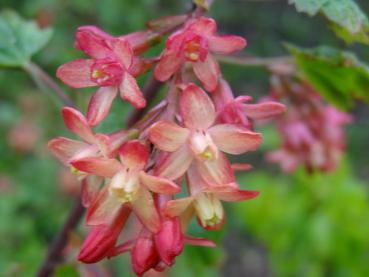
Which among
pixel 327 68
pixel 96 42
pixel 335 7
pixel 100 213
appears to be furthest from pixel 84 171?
pixel 327 68

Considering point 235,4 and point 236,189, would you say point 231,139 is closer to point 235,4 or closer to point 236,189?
point 236,189

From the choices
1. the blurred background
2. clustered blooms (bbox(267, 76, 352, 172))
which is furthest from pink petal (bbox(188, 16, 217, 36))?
the blurred background

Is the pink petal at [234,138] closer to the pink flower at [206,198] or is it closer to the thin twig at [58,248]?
the pink flower at [206,198]

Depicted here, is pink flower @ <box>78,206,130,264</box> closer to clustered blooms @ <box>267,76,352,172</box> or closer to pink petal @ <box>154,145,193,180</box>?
pink petal @ <box>154,145,193,180</box>

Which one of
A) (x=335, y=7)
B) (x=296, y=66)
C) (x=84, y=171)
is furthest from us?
(x=296, y=66)

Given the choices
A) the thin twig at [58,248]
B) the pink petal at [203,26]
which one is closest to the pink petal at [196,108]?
the pink petal at [203,26]

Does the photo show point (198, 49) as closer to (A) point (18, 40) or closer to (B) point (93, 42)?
(B) point (93, 42)

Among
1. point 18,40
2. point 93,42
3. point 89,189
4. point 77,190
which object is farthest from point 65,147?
point 77,190
